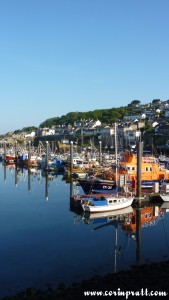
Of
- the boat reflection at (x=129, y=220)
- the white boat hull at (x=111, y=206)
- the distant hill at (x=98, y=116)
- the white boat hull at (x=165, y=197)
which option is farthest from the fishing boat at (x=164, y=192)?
the distant hill at (x=98, y=116)

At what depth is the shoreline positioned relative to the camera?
10414 millimetres

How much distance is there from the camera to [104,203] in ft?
75.3

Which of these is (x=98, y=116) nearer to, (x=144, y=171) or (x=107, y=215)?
(x=144, y=171)

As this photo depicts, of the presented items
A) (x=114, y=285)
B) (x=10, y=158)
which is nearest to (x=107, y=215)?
(x=114, y=285)

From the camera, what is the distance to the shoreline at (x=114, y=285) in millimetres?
10414

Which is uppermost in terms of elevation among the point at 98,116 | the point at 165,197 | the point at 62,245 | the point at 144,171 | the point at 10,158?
the point at 98,116

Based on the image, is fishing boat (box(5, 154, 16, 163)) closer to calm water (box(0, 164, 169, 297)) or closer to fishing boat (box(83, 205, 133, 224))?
calm water (box(0, 164, 169, 297))

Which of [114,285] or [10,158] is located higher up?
[10,158]

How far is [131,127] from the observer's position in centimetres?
10669

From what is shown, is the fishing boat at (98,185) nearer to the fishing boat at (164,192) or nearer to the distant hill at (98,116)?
the fishing boat at (164,192)

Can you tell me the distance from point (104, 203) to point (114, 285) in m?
12.0

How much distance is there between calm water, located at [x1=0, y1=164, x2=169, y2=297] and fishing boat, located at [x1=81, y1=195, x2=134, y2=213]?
85cm

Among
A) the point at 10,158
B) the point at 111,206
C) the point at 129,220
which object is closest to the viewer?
the point at 129,220

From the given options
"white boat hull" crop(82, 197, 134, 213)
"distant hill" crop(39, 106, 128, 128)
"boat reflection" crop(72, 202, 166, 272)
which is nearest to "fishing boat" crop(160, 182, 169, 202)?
"boat reflection" crop(72, 202, 166, 272)
